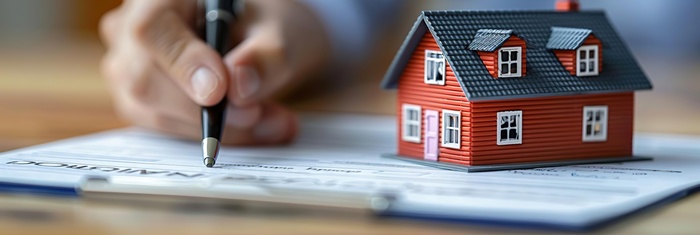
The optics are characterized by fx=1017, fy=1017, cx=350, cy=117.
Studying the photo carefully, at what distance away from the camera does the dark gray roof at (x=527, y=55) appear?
142 cm

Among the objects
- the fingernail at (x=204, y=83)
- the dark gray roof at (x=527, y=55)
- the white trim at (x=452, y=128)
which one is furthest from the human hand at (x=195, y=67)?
the white trim at (x=452, y=128)

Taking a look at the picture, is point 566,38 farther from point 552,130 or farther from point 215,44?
point 215,44

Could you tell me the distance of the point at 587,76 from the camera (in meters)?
1.52

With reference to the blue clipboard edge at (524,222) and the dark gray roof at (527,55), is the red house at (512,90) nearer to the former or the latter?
the dark gray roof at (527,55)

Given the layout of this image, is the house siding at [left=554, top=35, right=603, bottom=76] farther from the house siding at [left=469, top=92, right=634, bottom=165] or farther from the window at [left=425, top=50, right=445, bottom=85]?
the window at [left=425, top=50, right=445, bottom=85]

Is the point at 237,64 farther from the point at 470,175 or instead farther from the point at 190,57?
the point at 470,175

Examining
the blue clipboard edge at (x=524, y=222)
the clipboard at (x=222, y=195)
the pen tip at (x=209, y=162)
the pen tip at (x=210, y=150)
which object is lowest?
the blue clipboard edge at (x=524, y=222)

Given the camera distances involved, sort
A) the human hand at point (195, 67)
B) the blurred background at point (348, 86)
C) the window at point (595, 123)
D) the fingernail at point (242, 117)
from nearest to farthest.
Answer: the window at point (595, 123)
the human hand at point (195, 67)
the fingernail at point (242, 117)
the blurred background at point (348, 86)

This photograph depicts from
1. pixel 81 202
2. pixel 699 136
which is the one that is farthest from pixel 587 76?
pixel 81 202

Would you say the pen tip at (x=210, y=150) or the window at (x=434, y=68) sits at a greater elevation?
the window at (x=434, y=68)

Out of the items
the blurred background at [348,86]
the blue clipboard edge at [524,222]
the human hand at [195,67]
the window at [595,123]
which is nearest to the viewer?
the blue clipboard edge at [524,222]

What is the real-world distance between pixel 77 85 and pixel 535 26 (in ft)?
5.40

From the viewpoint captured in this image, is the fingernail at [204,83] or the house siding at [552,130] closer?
the house siding at [552,130]

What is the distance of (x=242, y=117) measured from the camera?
5.78 ft
